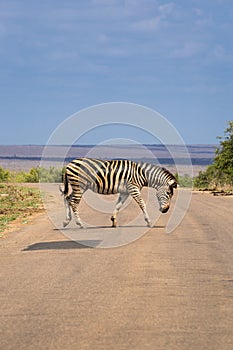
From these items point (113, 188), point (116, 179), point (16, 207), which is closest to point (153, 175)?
point (116, 179)

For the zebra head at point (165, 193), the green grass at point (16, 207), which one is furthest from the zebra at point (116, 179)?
the green grass at point (16, 207)

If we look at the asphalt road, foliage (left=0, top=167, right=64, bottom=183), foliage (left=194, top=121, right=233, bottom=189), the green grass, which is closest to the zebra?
the green grass

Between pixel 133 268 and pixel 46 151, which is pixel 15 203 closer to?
pixel 46 151

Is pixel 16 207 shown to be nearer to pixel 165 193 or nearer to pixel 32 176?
pixel 165 193

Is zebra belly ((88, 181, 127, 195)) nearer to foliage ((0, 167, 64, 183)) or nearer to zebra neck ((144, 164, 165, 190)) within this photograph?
zebra neck ((144, 164, 165, 190))

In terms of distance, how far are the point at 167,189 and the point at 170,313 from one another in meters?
10.1

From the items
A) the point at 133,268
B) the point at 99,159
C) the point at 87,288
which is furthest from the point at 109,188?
the point at 87,288

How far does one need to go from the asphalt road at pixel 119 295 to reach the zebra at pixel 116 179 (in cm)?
245

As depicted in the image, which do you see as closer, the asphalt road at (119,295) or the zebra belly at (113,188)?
the asphalt road at (119,295)

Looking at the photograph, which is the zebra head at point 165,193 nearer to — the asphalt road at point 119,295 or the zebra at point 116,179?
the zebra at point 116,179

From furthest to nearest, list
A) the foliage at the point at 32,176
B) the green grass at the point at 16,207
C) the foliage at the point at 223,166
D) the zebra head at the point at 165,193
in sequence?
the foliage at the point at 32,176 < the foliage at the point at 223,166 < the green grass at the point at 16,207 < the zebra head at the point at 165,193

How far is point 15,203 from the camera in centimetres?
3030

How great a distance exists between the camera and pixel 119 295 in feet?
30.7

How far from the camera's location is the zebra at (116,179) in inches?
711
